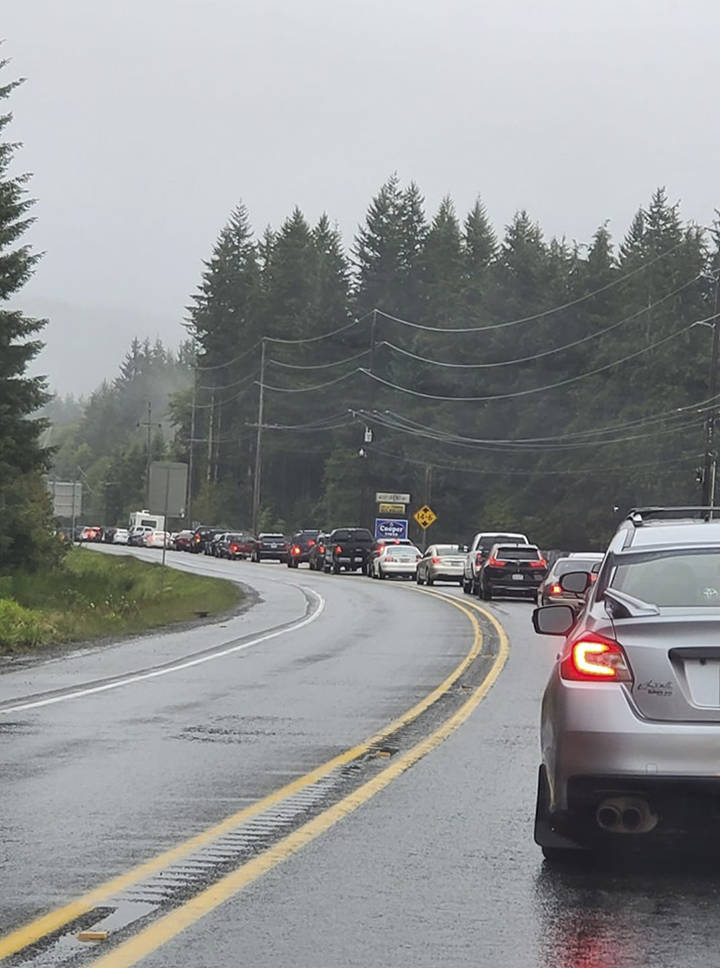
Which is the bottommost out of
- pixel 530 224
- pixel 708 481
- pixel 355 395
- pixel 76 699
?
pixel 76 699

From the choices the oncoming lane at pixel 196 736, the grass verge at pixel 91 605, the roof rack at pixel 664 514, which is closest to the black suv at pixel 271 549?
the grass verge at pixel 91 605

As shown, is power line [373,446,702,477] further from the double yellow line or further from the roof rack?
the roof rack

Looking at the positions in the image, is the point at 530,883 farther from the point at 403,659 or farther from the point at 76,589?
the point at 76,589

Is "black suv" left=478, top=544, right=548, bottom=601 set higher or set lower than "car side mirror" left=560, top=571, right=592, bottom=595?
lower

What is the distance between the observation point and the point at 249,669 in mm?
21922

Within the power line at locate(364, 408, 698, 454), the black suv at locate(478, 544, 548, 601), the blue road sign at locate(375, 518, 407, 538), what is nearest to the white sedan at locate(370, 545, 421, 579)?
the blue road sign at locate(375, 518, 407, 538)

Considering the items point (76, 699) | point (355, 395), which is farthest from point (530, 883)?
point (355, 395)

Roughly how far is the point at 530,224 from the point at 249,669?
113 m

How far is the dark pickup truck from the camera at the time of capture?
70.8 metres

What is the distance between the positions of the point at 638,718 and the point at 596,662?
1.18 ft

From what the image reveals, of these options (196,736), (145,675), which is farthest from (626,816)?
(145,675)

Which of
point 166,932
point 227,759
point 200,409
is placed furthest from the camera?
point 200,409

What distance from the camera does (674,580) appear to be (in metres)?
8.54

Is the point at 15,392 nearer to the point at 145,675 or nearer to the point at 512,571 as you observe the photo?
the point at 512,571
